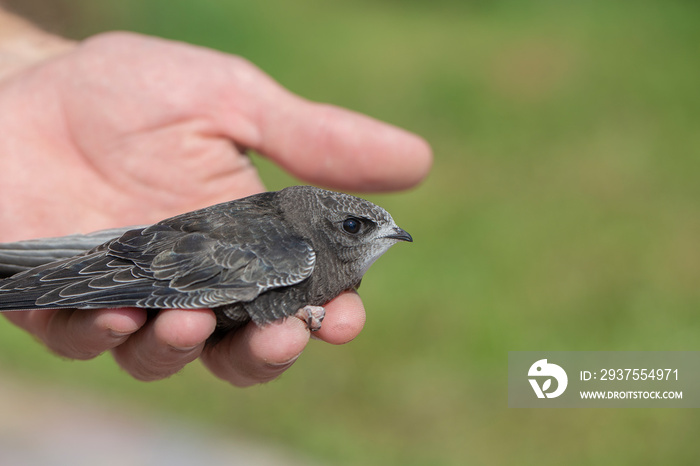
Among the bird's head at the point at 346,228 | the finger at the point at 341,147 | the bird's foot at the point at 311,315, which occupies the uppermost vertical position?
the finger at the point at 341,147

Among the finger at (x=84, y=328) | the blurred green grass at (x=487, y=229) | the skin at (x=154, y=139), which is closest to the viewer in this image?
the finger at (x=84, y=328)

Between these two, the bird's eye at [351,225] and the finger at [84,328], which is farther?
the bird's eye at [351,225]

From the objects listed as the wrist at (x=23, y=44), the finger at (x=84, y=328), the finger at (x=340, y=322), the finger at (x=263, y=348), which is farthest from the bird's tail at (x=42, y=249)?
the wrist at (x=23, y=44)

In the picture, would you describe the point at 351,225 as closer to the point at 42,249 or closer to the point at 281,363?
the point at 281,363

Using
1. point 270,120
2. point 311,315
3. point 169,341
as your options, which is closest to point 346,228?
point 311,315

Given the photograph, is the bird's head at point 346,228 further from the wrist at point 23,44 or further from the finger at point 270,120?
the wrist at point 23,44

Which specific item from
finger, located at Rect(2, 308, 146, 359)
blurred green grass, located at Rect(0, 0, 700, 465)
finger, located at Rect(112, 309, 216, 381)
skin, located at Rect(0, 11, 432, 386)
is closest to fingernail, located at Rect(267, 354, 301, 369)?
finger, located at Rect(112, 309, 216, 381)
